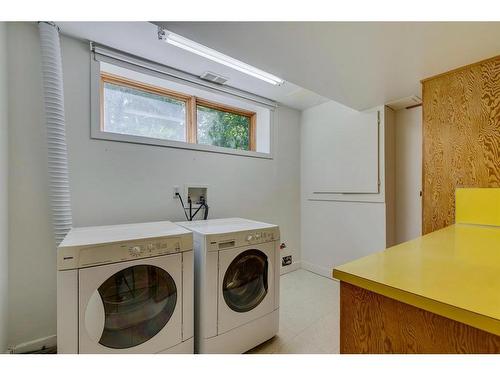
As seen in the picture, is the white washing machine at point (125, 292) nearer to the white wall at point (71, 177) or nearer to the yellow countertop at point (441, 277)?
the white wall at point (71, 177)

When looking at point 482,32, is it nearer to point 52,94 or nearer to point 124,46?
point 124,46

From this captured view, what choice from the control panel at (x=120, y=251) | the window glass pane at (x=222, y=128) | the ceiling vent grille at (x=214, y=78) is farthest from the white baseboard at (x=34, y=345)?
the ceiling vent grille at (x=214, y=78)

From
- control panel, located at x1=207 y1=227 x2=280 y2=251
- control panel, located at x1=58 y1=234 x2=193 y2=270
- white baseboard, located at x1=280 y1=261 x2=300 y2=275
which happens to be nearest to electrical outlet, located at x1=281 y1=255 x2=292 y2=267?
white baseboard, located at x1=280 y1=261 x2=300 y2=275

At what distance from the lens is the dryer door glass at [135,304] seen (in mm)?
1227

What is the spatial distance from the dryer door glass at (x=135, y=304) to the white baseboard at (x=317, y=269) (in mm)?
2148

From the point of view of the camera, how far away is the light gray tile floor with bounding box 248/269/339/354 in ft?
5.51

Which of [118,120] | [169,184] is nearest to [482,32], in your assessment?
[169,184]

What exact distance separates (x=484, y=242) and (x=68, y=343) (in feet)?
6.48

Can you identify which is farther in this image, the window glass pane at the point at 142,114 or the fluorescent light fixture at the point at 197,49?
the window glass pane at the point at 142,114

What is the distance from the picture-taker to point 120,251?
1.22 m

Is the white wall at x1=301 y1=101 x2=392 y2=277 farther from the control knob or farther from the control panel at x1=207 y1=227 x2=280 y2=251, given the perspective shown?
the control knob

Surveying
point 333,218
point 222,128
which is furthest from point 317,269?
point 222,128

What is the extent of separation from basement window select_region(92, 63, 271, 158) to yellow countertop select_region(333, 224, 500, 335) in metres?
1.92

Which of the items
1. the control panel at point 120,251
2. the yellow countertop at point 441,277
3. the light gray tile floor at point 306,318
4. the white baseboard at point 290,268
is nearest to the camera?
the yellow countertop at point 441,277
